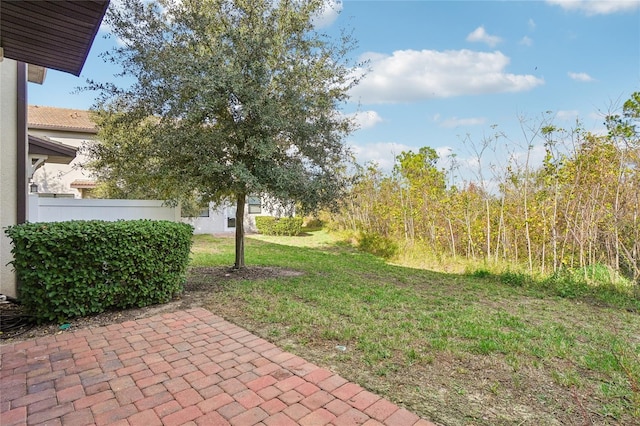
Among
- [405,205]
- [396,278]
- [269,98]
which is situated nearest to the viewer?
[269,98]

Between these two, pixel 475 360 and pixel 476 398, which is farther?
Result: pixel 475 360

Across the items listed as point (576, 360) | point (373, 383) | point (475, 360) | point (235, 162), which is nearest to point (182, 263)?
point (235, 162)

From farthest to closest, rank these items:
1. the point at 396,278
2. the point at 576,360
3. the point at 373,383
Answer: the point at 396,278 → the point at 576,360 → the point at 373,383

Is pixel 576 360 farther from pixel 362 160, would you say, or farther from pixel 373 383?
pixel 362 160

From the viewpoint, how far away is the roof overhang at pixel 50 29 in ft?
9.40

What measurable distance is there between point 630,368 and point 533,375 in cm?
91

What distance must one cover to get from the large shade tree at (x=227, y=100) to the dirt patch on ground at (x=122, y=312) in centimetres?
157

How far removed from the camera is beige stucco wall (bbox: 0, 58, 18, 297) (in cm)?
471

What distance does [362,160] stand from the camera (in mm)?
11641

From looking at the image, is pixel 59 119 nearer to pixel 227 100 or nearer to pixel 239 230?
pixel 239 230

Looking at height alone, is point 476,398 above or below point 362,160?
below

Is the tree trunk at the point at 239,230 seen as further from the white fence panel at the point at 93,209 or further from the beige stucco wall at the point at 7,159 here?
the beige stucco wall at the point at 7,159

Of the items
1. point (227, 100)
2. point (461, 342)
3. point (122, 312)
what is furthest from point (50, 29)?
point (461, 342)

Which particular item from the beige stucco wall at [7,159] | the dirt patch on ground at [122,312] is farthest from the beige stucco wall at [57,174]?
the dirt patch on ground at [122,312]
